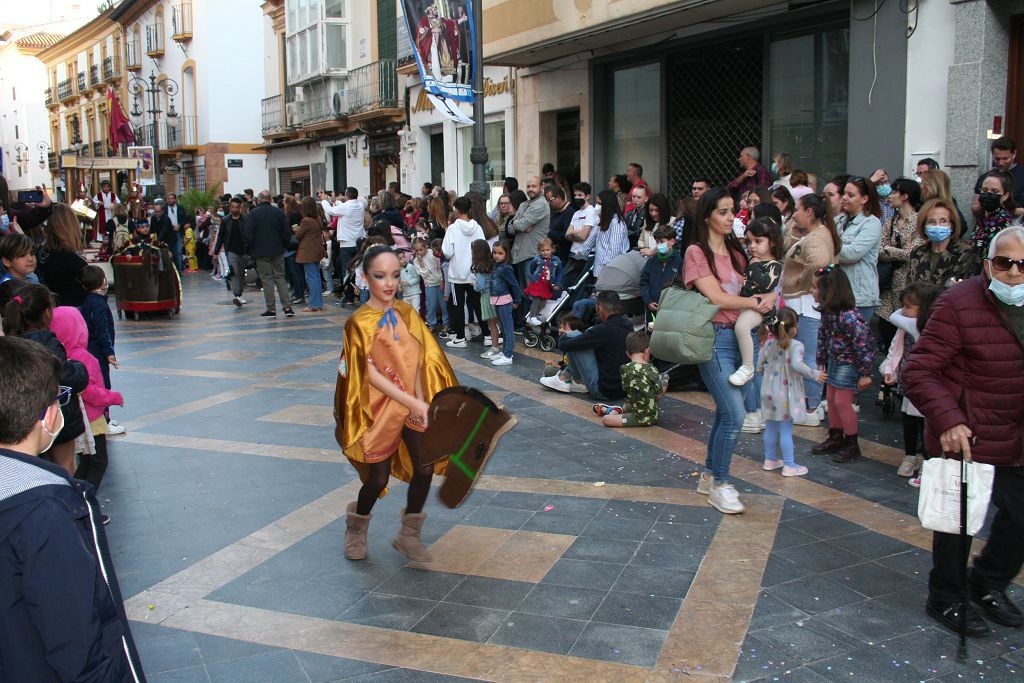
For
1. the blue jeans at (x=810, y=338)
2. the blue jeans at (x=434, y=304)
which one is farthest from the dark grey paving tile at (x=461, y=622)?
the blue jeans at (x=434, y=304)

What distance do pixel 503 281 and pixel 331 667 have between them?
705 centimetres

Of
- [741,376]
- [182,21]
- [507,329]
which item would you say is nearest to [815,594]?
[741,376]

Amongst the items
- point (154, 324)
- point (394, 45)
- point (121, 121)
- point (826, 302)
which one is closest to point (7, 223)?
point (154, 324)

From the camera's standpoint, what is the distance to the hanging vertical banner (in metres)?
13.5

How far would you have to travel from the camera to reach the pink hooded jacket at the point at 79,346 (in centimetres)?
555

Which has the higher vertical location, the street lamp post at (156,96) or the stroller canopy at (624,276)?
the street lamp post at (156,96)

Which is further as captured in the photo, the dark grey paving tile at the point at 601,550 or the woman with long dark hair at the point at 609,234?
the woman with long dark hair at the point at 609,234

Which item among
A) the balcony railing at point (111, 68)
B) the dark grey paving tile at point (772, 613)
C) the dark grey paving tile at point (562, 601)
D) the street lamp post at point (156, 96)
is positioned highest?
the balcony railing at point (111, 68)

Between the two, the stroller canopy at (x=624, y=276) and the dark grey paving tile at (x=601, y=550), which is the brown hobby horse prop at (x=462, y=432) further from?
the stroller canopy at (x=624, y=276)

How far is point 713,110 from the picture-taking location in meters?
13.6

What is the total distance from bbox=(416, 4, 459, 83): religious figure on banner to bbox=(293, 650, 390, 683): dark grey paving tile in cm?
1102

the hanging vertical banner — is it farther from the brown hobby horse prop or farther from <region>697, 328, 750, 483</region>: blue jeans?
the brown hobby horse prop

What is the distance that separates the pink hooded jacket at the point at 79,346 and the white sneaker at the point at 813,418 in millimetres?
5094

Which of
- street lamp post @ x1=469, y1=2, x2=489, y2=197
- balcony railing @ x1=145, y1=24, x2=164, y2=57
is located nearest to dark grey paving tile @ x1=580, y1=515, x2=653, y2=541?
street lamp post @ x1=469, y1=2, x2=489, y2=197
